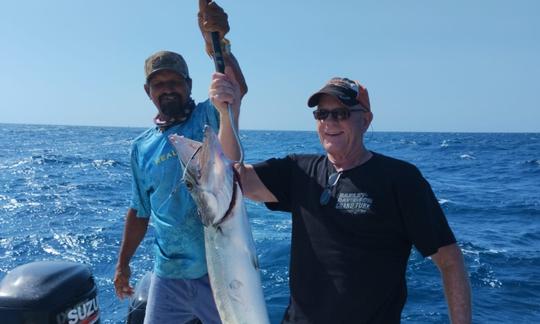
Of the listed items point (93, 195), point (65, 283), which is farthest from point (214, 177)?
point (93, 195)

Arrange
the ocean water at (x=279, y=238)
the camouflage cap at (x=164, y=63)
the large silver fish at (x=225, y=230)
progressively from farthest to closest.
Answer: the ocean water at (x=279, y=238) → the camouflage cap at (x=164, y=63) → the large silver fish at (x=225, y=230)

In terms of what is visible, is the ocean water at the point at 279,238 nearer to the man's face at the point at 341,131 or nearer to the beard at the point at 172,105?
the beard at the point at 172,105

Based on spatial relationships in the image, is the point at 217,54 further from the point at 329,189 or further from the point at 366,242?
the point at 366,242

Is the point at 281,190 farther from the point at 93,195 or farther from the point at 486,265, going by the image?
the point at 93,195

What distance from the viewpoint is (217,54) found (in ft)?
8.06

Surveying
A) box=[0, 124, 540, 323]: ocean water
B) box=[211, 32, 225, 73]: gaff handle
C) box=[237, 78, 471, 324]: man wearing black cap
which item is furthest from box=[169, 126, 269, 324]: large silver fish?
box=[0, 124, 540, 323]: ocean water

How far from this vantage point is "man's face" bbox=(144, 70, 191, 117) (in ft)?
10.5

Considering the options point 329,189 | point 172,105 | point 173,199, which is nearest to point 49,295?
point 173,199

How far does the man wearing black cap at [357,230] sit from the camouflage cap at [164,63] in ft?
3.27

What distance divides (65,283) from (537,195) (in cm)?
1829

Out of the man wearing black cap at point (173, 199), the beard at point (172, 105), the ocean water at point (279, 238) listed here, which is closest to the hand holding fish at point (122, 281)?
the man wearing black cap at point (173, 199)

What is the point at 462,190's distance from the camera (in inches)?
754

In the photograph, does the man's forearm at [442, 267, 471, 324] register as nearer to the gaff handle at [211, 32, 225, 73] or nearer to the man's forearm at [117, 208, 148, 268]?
the gaff handle at [211, 32, 225, 73]

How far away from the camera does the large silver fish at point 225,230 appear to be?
6.81 feet
